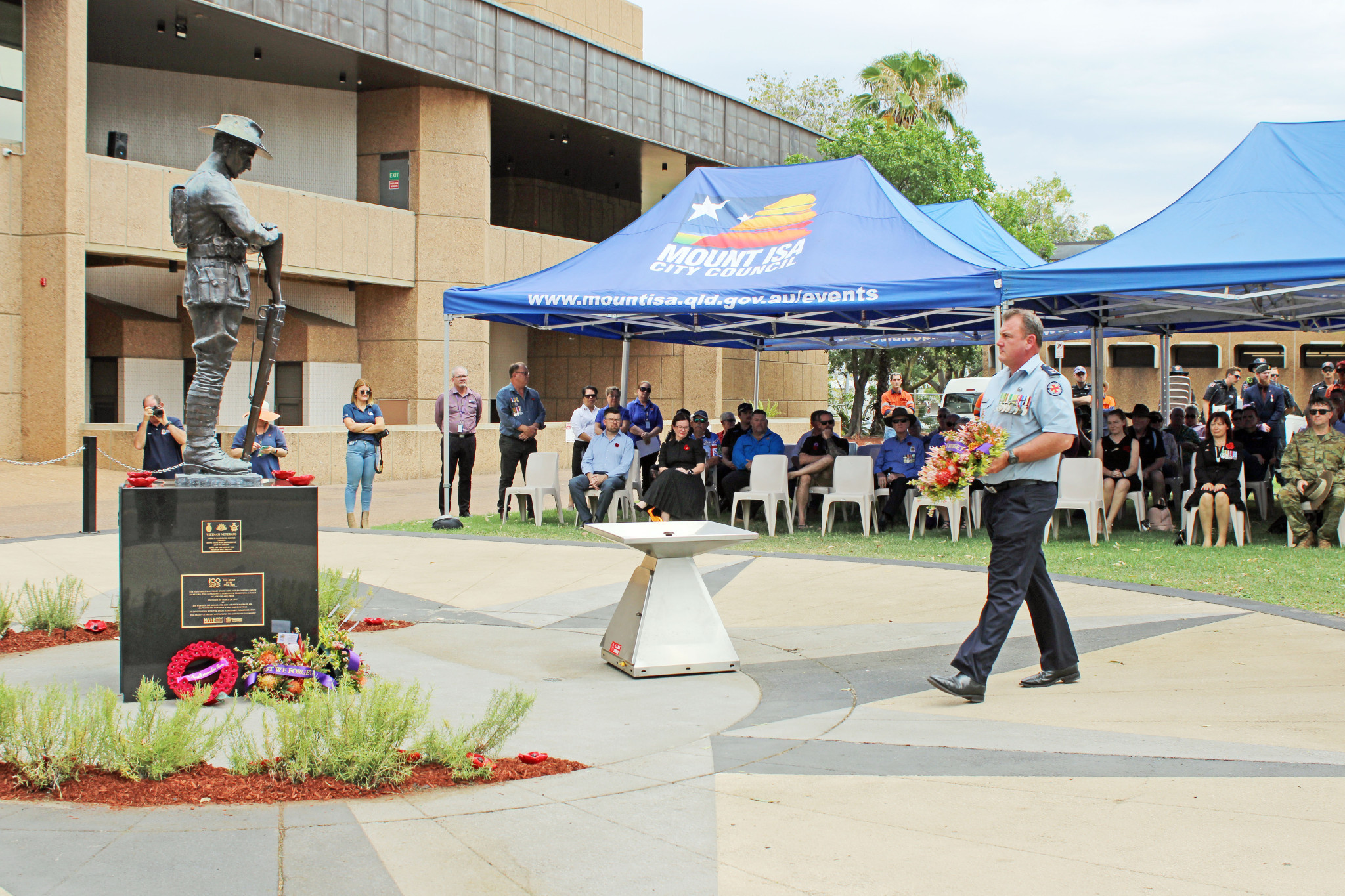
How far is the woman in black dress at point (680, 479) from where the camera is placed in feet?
38.4

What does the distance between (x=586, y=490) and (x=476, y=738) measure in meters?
8.23

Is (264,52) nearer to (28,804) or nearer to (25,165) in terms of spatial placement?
(25,165)

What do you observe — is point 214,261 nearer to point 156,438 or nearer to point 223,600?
point 223,600

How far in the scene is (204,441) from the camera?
5.70m

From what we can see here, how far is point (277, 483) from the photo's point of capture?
5.78 meters

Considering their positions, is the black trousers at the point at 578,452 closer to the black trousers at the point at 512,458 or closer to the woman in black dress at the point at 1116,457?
the black trousers at the point at 512,458

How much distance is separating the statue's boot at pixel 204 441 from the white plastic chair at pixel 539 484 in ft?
22.9

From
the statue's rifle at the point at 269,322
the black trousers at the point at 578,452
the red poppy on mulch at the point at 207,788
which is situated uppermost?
the statue's rifle at the point at 269,322

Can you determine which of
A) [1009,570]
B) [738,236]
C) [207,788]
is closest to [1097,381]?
[738,236]

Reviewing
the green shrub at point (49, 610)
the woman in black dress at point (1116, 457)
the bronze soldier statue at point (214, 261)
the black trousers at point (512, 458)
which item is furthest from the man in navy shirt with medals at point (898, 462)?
the green shrub at point (49, 610)

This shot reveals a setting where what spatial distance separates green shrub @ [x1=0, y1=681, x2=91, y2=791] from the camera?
4.00m

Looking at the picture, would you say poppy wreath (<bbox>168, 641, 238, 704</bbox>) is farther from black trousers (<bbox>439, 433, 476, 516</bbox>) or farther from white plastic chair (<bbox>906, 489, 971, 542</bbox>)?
black trousers (<bbox>439, 433, 476, 516</bbox>)

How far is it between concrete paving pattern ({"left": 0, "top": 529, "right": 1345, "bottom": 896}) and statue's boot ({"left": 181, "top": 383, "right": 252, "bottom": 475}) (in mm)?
1260

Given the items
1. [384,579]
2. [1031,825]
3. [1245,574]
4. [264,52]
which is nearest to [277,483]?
[384,579]
